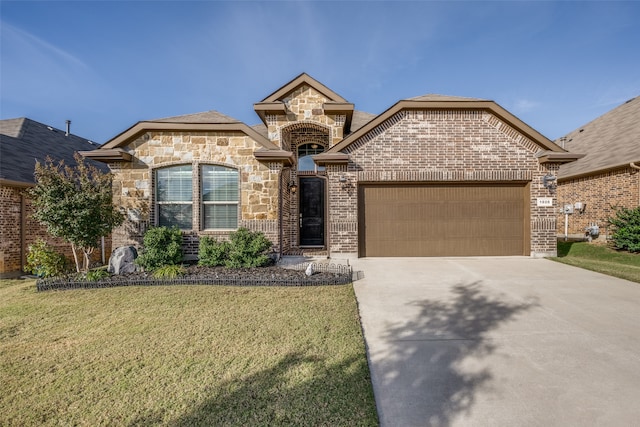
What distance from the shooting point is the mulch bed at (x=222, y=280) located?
6.19 metres

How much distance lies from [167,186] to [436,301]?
7640 mm

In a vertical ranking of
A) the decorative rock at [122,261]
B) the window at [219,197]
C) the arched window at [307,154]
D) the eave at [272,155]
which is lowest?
the decorative rock at [122,261]

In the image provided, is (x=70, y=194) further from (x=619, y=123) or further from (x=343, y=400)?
(x=619, y=123)

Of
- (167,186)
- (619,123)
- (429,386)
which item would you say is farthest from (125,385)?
(619,123)

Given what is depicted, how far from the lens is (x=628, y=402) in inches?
97.2

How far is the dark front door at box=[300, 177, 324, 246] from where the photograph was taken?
10695 millimetres

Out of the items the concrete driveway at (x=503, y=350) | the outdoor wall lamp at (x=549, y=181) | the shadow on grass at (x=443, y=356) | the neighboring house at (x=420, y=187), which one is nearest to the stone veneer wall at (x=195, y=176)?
the neighboring house at (x=420, y=187)

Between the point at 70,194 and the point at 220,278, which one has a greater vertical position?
the point at 70,194

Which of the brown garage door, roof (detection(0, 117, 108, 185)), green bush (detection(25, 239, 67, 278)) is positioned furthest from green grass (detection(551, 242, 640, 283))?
roof (detection(0, 117, 108, 185))

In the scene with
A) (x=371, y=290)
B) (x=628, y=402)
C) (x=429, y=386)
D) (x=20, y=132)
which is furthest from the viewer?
(x=20, y=132)

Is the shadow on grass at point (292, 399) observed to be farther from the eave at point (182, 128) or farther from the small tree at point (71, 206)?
the eave at point (182, 128)

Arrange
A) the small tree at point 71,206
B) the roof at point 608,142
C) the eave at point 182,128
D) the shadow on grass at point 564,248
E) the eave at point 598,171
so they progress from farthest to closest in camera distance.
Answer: the roof at point 608,142, the eave at point 598,171, the shadow on grass at point 564,248, the eave at point 182,128, the small tree at point 71,206

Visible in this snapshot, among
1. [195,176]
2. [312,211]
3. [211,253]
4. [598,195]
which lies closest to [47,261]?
[211,253]

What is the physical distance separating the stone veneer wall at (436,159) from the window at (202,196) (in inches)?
118
